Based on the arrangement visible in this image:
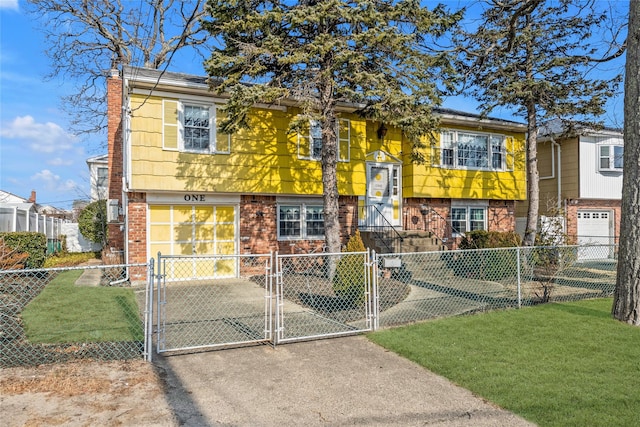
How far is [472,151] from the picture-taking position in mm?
16625

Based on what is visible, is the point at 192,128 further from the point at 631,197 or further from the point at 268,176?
the point at 631,197

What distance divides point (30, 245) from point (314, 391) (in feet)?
43.8

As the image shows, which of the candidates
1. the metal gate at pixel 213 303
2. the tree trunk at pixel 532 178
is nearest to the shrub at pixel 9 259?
the metal gate at pixel 213 303

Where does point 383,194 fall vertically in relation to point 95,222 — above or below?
above

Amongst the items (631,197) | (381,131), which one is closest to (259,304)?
(631,197)

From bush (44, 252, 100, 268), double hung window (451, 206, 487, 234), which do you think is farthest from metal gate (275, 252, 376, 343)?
bush (44, 252, 100, 268)

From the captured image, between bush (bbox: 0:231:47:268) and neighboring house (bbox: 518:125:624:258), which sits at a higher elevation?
neighboring house (bbox: 518:125:624:258)

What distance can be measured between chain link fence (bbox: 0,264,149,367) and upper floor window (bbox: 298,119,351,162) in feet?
19.5

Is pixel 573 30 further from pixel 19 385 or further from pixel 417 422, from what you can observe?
pixel 19 385

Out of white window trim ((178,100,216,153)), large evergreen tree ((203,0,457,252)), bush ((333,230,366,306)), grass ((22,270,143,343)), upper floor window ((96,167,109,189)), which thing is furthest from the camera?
upper floor window ((96,167,109,189))

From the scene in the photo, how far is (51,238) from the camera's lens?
22453mm

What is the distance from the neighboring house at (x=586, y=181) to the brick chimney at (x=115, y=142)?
1722cm

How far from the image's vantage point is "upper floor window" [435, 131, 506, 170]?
634 inches

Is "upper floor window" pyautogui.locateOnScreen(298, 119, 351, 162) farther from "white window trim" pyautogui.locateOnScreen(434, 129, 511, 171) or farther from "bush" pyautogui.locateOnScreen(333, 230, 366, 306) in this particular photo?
"bush" pyautogui.locateOnScreen(333, 230, 366, 306)
